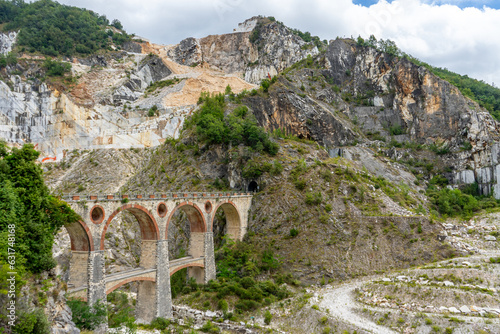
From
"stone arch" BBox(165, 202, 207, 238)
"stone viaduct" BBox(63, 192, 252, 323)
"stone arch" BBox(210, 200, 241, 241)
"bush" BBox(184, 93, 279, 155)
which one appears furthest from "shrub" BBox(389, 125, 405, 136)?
"stone arch" BBox(165, 202, 207, 238)

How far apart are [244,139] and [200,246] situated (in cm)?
2027

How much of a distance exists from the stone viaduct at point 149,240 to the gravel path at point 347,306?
12.9m

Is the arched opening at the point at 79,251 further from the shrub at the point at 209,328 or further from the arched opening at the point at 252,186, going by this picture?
the arched opening at the point at 252,186

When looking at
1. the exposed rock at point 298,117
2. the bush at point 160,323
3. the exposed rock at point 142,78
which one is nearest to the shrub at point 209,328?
the bush at point 160,323

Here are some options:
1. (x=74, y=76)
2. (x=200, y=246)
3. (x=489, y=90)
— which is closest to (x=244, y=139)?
(x=200, y=246)

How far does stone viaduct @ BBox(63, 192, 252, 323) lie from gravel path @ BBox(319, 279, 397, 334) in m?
12.9

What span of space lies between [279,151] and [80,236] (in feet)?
112

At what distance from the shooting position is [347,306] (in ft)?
91.9

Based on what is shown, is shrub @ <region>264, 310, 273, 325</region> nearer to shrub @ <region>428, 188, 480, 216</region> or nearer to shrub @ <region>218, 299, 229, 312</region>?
shrub @ <region>218, 299, 229, 312</region>

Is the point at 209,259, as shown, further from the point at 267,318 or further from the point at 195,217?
the point at 267,318

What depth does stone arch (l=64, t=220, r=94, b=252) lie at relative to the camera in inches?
954

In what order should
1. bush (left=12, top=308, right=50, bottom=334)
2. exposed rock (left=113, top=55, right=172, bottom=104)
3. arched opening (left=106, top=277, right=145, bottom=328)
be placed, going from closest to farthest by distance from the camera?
bush (left=12, top=308, right=50, bottom=334)
arched opening (left=106, top=277, right=145, bottom=328)
exposed rock (left=113, top=55, right=172, bottom=104)

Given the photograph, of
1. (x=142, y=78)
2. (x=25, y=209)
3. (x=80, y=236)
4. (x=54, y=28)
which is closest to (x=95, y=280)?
(x=80, y=236)

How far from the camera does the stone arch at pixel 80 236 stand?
2423 centimetres
